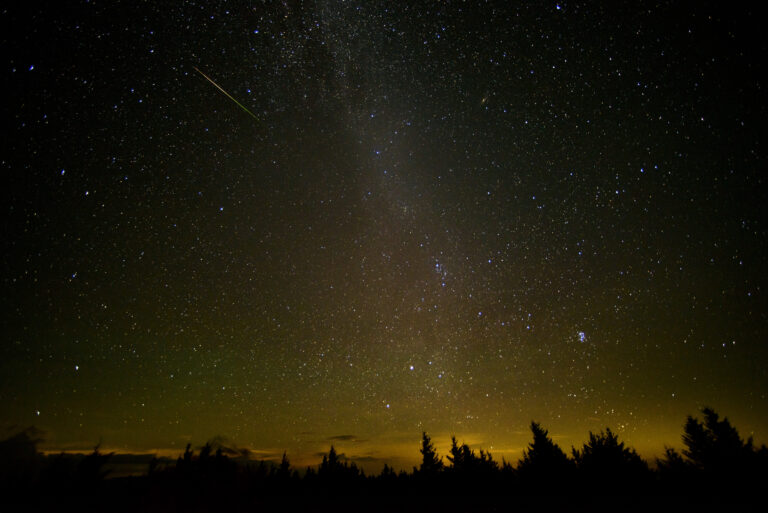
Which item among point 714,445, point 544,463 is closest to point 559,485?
point 544,463

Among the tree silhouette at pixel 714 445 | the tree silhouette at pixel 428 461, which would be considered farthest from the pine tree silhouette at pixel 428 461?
the tree silhouette at pixel 714 445

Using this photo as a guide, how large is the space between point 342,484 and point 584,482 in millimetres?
30775

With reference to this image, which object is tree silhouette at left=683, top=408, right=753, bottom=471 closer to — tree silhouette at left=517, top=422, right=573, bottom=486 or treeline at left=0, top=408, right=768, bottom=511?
treeline at left=0, top=408, right=768, bottom=511

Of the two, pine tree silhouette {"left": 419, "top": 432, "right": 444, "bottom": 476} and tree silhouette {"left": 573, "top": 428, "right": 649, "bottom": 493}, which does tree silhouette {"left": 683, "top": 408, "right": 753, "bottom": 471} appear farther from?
pine tree silhouette {"left": 419, "top": 432, "right": 444, "bottom": 476}

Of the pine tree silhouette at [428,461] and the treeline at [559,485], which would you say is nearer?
the treeline at [559,485]

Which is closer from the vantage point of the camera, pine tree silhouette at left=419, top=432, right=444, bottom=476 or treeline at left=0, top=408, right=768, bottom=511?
treeline at left=0, top=408, right=768, bottom=511

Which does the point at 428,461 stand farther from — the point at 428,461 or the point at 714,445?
the point at 714,445

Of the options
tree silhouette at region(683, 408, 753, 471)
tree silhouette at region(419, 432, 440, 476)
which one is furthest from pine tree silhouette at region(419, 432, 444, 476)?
tree silhouette at region(683, 408, 753, 471)

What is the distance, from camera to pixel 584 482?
22.4 metres

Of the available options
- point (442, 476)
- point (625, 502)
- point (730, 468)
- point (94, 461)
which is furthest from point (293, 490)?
point (730, 468)

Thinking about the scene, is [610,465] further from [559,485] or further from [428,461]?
[428,461]

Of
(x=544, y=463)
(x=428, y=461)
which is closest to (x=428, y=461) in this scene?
(x=428, y=461)

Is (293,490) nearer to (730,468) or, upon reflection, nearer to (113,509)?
(113,509)

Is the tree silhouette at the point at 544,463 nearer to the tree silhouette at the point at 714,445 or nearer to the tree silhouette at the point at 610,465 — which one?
the tree silhouette at the point at 610,465
